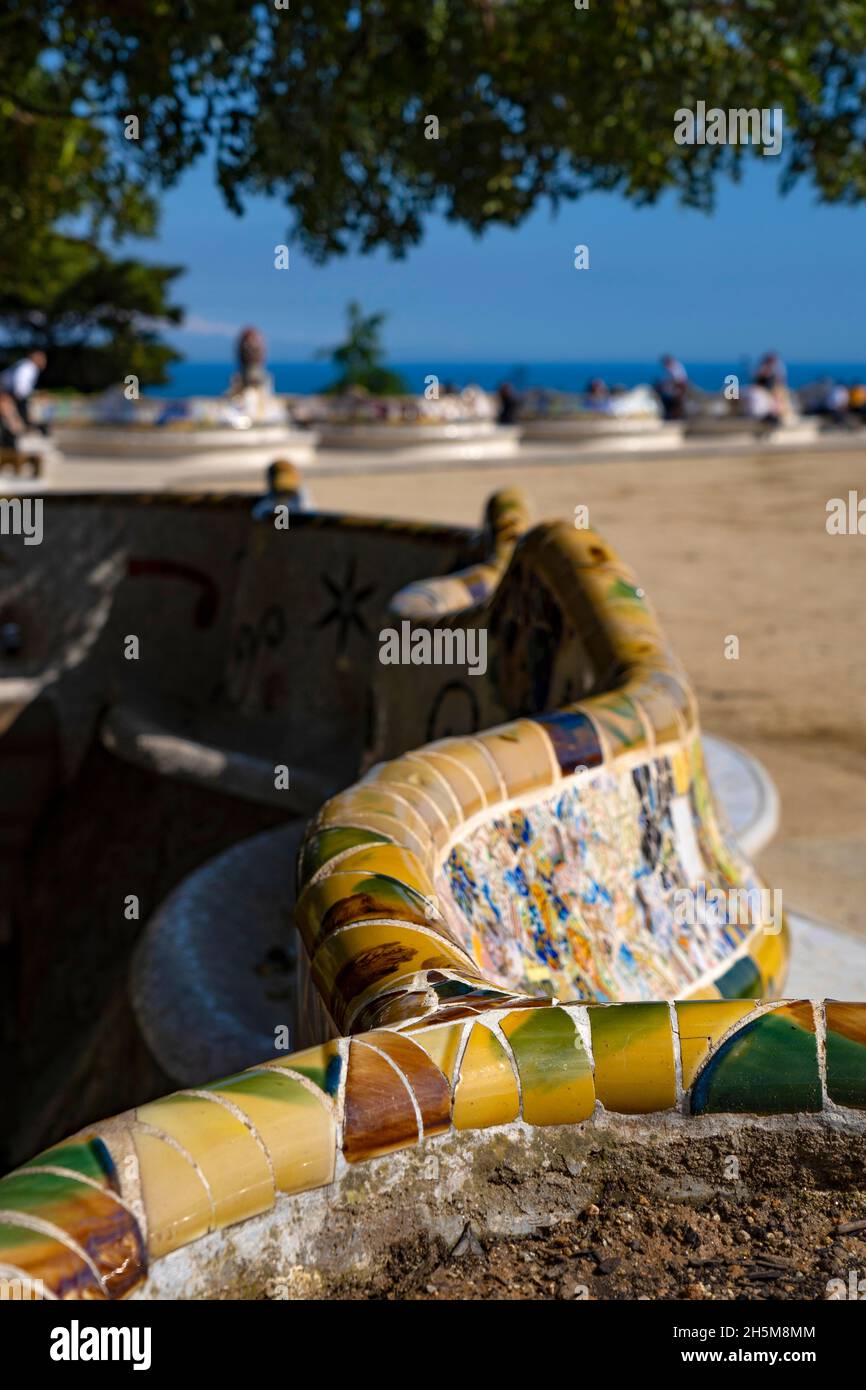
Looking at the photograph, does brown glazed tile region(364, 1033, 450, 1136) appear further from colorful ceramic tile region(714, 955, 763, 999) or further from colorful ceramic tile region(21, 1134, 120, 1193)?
colorful ceramic tile region(714, 955, 763, 999)

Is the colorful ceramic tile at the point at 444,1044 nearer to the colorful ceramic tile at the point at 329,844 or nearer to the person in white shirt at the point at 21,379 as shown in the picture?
the colorful ceramic tile at the point at 329,844

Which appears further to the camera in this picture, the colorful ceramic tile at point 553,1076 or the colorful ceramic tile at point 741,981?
the colorful ceramic tile at point 741,981

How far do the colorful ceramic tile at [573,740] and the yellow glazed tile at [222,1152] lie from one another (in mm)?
1335

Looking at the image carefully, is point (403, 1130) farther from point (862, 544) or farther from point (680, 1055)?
point (862, 544)

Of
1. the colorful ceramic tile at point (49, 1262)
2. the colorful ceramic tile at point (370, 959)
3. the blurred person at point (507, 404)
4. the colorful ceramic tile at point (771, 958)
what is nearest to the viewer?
the colorful ceramic tile at point (49, 1262)

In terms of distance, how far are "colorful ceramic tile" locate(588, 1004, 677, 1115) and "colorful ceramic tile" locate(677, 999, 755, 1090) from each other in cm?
1

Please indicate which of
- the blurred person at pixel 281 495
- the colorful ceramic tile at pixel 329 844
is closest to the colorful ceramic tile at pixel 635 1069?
the colorful ceramic tile at pixel 329 844

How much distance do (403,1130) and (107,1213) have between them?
301 mm

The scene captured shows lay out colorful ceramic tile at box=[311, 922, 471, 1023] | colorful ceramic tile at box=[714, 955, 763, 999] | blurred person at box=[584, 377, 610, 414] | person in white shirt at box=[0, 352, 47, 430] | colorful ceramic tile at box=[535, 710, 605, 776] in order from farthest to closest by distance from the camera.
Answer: blurred person at box=[584, 377, 610, 414], person in white shirt at box=[0, 352, 47, 430], colorful ceramic tile at box=[714, 955, 763, 999], colorful ceramic tile at box=[535, 710, 605, 776], colorful ceramic tile at box=[311, 922, 471, 1023]

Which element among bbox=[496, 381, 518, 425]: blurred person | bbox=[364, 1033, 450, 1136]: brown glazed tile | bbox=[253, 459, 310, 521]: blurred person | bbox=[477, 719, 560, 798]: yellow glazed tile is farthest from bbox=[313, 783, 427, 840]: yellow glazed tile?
bbox=[496, 381, 518, 425]: blurred person

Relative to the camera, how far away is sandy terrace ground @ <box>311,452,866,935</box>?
20.7ft

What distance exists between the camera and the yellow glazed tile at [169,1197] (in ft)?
3.99

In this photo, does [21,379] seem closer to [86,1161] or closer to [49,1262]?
[86,1161]
